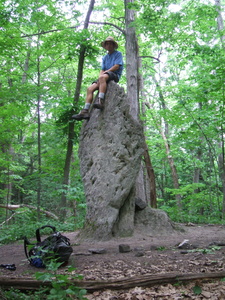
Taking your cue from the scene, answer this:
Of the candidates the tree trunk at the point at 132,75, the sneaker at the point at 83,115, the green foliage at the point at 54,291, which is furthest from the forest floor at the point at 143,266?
the tree trunk at the point at 132,75

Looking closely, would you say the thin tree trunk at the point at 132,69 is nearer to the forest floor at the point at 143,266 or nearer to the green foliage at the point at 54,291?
the forest floor at the point at 143,266

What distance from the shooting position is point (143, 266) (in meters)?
3.60

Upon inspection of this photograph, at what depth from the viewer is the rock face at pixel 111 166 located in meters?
5.99

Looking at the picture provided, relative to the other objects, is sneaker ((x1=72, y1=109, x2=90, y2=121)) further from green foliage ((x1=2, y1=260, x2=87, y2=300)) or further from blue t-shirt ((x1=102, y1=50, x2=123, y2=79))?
green foliage ((x1=2, y1=260, x2=87, y2=300))

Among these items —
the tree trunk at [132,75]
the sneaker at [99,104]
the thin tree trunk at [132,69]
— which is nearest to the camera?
the sneaker at [99,104]

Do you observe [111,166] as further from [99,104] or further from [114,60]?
[114,60]

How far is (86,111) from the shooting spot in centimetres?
699

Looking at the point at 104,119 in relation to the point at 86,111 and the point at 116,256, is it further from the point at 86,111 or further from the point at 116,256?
the point at 116,256

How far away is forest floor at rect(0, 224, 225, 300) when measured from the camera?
2715 mm

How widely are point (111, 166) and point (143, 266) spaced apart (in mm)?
2938

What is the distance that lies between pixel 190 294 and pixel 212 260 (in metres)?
1.13

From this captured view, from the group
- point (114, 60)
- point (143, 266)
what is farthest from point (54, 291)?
point (114, 60)

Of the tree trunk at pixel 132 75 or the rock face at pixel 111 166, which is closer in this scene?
the rock face at pixel 111 166

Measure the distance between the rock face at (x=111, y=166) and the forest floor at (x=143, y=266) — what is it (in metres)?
0.47
